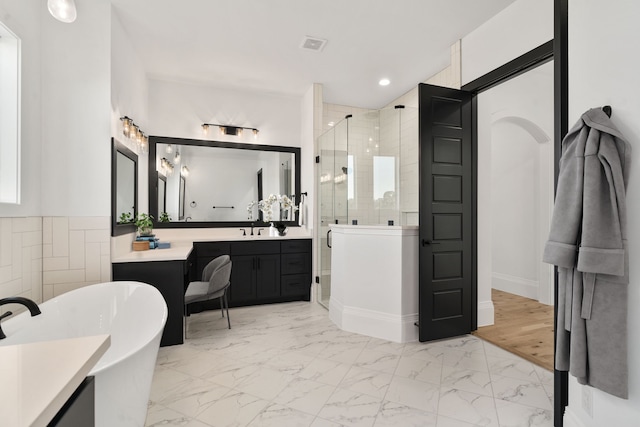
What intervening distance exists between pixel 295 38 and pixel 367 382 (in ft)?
10.5

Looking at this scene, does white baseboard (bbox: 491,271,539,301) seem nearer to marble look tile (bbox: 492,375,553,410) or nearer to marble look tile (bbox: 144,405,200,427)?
marble look tile (bbox: 492,375,553,410)

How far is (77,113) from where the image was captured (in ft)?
8.54

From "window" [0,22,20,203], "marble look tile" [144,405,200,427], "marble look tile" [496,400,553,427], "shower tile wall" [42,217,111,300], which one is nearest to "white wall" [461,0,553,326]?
"marble look tile" [496,400,553,427]

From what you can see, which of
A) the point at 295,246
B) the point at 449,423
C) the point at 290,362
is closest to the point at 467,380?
the point at 449,423

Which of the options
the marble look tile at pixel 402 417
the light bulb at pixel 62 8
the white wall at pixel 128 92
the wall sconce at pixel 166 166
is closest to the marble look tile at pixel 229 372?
the marble look tile at pixel 402 417

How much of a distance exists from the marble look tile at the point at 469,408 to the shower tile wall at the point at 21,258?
9.46ft

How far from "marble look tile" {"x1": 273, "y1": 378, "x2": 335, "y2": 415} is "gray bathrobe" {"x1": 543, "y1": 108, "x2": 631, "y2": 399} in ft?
4.59

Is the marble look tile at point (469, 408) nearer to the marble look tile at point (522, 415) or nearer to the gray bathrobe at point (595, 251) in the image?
the marble look tile at point (522, 415)

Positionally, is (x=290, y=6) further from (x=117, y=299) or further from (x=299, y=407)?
(x=299, y=407)

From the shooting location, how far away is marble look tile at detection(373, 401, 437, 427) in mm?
1871

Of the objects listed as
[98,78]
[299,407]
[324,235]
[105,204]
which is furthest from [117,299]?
[324,235]

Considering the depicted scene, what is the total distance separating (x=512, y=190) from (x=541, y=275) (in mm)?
1272

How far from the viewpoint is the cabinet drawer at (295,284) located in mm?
4340

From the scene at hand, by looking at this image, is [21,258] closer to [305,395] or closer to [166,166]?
[305,395]
